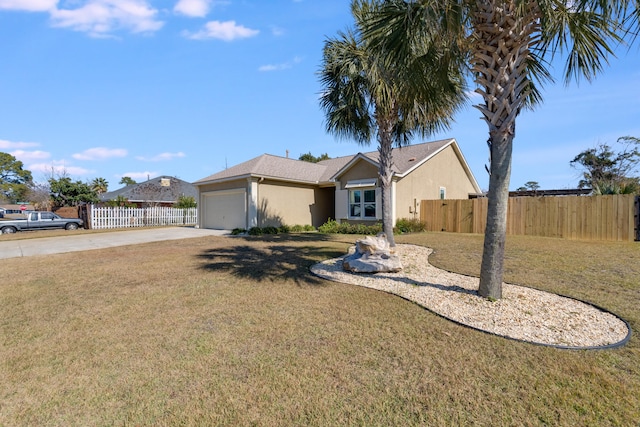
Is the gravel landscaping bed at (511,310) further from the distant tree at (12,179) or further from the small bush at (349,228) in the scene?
the distant tree at (12,179)

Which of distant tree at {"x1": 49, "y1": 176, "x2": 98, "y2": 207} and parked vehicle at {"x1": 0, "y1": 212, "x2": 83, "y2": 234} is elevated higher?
distant tree at {"x1": 49, "y1": 176, "x2": 98, "y2": 207}

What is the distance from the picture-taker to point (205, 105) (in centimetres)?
1595

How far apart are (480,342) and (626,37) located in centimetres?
516

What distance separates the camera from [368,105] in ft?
34.8

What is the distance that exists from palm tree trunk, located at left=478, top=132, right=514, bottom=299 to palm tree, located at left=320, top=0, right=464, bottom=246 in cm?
287

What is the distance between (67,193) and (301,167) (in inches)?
913

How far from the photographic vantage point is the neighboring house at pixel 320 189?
16844 mm

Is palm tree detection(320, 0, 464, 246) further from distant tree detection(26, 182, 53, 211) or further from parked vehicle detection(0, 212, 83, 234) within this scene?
distant tree detection(26, 182, 53, 211)

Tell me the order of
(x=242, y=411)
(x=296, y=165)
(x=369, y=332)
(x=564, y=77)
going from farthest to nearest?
(x=296, y=165) < (x=564, y=77) < (x=369, y=332) < (x=242, y=411)

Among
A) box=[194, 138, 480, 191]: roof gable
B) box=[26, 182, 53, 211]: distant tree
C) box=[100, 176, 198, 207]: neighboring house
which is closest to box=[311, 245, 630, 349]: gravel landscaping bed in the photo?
box=[194, 138, 480, 191]: roof gable

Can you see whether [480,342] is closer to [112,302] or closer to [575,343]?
[575,343]

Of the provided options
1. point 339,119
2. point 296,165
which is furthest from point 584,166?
point 339,119

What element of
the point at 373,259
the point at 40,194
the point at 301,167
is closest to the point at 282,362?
the point at 373,259

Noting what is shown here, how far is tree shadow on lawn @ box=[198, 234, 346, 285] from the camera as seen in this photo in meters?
7.13
